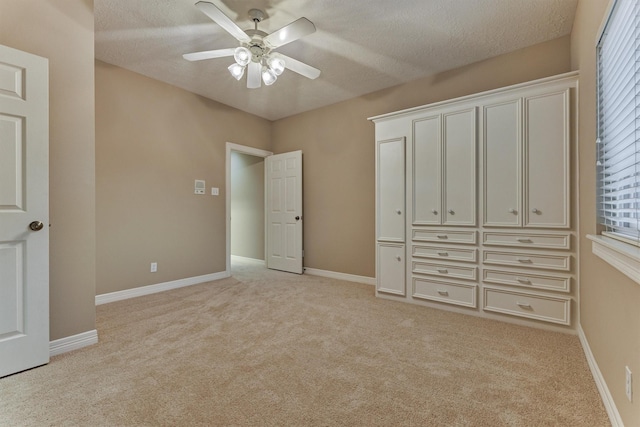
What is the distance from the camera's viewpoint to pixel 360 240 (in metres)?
4.21

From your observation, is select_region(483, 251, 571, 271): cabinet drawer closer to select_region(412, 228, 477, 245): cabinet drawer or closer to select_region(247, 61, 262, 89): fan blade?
select_region(412, 228, 477, 245): cabinet drawer

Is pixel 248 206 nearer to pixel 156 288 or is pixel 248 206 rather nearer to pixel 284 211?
pixel 284 211

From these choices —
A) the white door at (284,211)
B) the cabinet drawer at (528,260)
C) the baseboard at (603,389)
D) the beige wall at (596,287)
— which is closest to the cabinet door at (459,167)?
the cabinet drawer at (528,260)

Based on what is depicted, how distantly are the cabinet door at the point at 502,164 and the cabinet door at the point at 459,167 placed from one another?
11 cm

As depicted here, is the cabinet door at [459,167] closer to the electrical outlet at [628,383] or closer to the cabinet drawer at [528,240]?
the cabinet drawer at [528,240]

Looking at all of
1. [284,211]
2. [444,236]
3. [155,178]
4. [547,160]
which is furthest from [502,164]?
[155,178]

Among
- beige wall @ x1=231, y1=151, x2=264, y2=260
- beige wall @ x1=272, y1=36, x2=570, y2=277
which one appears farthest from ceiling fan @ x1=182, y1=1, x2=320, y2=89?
beige wall @ x1=231, y1=151, x2=264, y2=260

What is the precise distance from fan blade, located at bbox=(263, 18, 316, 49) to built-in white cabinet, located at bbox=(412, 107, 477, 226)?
1.57 m

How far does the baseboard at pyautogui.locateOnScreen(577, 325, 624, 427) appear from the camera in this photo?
1.36 m

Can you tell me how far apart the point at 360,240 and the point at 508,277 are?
1924mm

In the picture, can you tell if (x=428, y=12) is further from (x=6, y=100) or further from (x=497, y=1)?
(x=6, y=100)

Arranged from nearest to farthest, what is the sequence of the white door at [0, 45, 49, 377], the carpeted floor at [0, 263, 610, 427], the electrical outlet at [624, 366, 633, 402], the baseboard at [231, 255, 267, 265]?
the electrical outlet at [624, 366, 633, 402], the carpeted floor at [0, 263, 610, 427], the white door at [0, 45, 49, 377], the baseboard at [231, 255, 267, 265]

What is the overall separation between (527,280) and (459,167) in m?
1.18

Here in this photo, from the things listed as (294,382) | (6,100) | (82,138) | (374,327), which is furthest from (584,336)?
(6,100)
